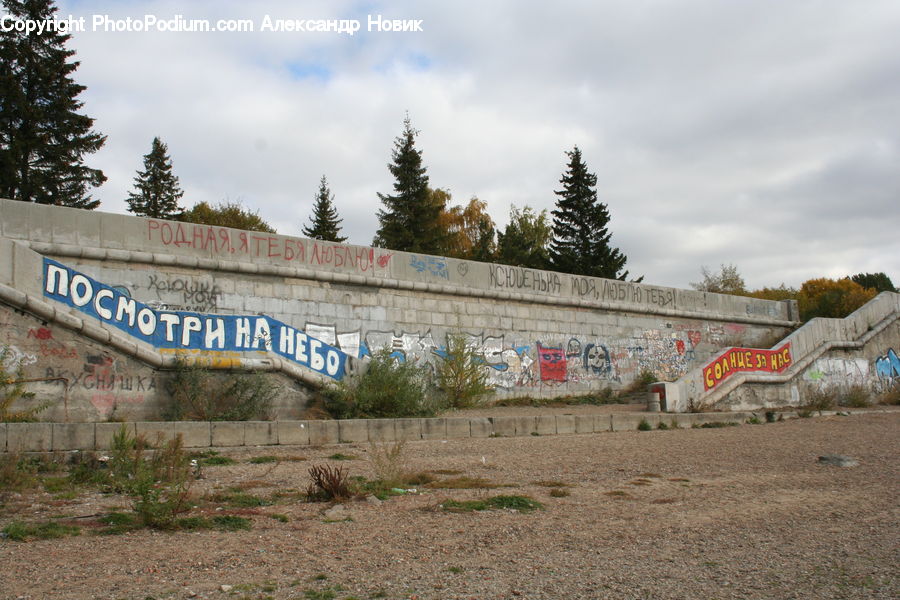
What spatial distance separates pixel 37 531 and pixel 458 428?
7.93m

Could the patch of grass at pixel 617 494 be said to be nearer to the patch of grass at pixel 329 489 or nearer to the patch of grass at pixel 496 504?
the patch of grass at pixel 496 504

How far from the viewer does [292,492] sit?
288 inches

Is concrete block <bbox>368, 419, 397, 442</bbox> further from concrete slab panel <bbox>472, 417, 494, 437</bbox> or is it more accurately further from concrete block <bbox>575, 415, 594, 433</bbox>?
concrete block <bbox>575, 415, 594, 433</bbox>

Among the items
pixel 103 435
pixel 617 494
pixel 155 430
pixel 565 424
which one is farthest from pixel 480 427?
pixel 103 435

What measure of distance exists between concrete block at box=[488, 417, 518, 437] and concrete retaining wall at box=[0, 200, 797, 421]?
3.25m

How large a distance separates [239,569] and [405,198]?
34651 millimetres

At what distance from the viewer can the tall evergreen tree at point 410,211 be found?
124ft

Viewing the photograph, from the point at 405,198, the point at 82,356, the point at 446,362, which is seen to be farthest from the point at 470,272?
the point at 405,198

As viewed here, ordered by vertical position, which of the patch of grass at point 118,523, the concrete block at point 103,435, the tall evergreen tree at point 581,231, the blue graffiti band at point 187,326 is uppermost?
the tall evergreen tree at point 581,231

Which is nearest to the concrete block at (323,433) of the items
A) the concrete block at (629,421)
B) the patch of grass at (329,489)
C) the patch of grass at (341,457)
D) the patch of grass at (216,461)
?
the patch of grass at (341,457)

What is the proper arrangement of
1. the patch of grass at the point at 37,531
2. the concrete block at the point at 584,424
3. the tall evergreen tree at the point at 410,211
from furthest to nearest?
the tall evergreen tree at the point at 410,211
the concrete block at the point at 584,424
the patch of grass at the point at 37,531

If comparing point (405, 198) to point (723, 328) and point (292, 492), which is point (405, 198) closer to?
point (723, 328)

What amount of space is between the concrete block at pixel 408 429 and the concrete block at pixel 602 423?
365 centimetres

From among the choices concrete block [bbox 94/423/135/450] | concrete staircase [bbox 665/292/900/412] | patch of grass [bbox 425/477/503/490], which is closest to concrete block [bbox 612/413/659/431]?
concrete staircase [bbox 665/292/900/412]
